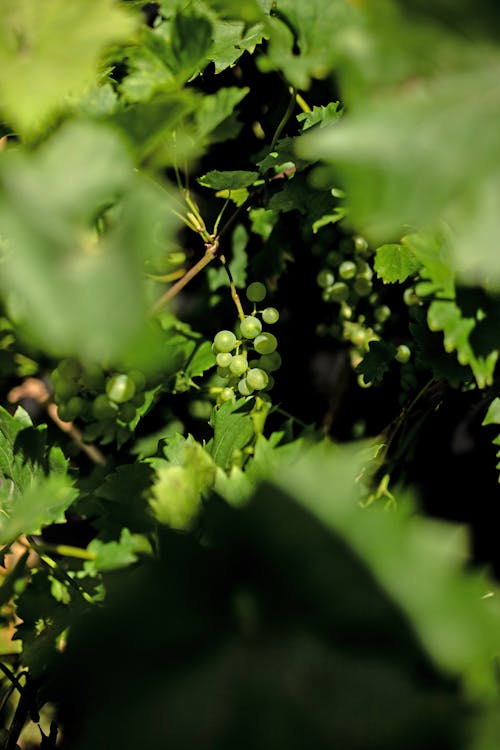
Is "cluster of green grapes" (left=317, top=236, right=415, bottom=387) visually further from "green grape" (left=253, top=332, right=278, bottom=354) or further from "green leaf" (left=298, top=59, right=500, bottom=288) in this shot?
"green leaf" (left=298, top=59, right=500, bottom=288)

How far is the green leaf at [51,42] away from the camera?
1.67ft

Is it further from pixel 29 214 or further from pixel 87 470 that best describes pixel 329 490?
pixel 87 470

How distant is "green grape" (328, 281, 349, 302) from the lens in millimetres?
1069

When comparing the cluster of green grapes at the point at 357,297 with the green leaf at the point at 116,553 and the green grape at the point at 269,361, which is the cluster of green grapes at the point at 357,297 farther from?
the green leaf at the point at 116,553

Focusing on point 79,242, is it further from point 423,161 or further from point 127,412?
point 127,412

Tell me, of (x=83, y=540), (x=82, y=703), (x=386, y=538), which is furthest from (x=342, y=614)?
(x=83, y=540)

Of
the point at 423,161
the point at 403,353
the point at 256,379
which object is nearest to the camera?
the point at 423,161

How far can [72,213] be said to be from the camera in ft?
1.44

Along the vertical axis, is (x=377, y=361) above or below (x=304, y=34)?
below

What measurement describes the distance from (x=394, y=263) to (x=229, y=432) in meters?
0.32

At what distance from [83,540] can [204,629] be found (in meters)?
0.79

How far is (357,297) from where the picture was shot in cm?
110

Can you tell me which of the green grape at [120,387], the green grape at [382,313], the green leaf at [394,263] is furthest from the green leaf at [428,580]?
the green grape at [382,313]

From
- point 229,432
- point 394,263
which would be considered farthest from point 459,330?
point 229,432
